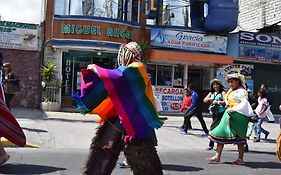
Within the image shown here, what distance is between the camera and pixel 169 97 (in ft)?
69.8

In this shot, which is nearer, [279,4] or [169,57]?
[169,57]

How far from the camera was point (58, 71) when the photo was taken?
20.2 m

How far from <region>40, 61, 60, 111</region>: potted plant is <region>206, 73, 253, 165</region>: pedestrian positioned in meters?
11.3

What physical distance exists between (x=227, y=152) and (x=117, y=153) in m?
6.73

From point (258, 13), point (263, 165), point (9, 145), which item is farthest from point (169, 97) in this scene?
point (263, 165)

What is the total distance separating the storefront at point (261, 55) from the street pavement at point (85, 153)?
22.7ft

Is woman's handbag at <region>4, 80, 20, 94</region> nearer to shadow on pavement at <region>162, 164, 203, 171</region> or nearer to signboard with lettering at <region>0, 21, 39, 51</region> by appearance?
shadow on pavement at <region>162, 164, 203, 171</region>

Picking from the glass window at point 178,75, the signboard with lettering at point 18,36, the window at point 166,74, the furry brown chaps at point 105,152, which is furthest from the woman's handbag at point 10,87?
the glass window at point 178,75

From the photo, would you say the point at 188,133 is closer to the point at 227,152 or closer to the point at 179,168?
the point at 227,152

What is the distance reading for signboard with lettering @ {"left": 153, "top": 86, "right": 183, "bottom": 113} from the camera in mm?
21125

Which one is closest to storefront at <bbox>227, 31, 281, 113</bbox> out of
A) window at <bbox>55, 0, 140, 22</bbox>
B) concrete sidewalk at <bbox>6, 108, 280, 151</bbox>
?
window at <bbox>55, 0, 140, 22</bbox>

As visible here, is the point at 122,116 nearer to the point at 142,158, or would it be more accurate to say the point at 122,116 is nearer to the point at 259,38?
the point at 142,158

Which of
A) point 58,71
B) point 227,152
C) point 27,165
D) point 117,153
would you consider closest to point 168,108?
point 58,71

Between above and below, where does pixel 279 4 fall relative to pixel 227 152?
above
